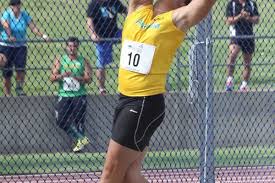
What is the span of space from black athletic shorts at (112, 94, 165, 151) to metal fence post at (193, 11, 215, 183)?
51.9 inches

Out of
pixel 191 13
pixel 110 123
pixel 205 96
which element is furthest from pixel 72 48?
pixel 191 13

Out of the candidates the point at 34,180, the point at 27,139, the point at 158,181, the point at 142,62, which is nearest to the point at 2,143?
the point at 27,139

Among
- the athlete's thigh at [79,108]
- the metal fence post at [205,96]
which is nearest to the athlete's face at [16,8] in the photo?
the athlete's thigh at [79,108]

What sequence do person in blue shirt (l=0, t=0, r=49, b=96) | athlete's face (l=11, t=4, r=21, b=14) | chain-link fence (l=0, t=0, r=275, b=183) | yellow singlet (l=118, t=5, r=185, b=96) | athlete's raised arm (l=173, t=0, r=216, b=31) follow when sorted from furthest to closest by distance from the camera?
1. athlete's face (l=11, t=4, r=21, b=14)
2. person in blue shirt (l=0, t=0, r=49, b=96)
3. chain-link fence (l=0, t=0, r=275, b=183)
4. yellow singlet (l=118, t=5, r=185, b=96)
5. athlete's raised arm (l=173, t=0, r=216, b=31)

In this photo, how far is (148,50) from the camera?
680cm

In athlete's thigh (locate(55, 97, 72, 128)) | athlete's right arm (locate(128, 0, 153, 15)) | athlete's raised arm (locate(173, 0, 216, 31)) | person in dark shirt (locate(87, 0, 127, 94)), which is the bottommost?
athlete's thigh (locate(55, 97, 72, 128))

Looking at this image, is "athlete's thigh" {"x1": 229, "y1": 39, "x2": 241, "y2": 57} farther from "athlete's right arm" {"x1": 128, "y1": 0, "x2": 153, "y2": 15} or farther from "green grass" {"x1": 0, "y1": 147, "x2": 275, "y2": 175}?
"athlete's right arm" {"x1": 128, "y1": 0, "x2": 153, "y2": 15}

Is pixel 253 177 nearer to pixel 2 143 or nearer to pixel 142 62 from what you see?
pixel 2 143

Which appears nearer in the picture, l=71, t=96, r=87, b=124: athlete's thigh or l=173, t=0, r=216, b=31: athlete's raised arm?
l=173, t=0, r=216, b=31: athlete's raised arm

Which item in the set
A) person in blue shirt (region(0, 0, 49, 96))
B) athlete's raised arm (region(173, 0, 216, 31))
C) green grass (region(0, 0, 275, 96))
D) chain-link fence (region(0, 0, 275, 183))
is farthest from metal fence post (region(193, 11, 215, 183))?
person in blue shirt (region(0, 0, 49, 96))

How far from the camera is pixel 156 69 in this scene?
22.4ft

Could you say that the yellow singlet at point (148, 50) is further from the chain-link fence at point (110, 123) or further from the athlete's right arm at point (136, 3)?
the chain-link fence at point (110, 123)

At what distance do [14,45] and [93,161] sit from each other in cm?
160

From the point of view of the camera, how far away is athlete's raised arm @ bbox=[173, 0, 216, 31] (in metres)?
6.54
